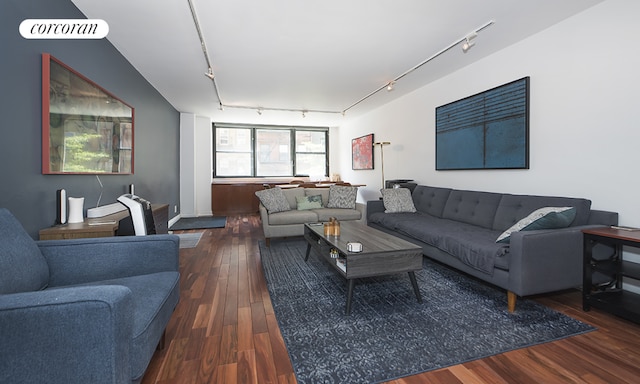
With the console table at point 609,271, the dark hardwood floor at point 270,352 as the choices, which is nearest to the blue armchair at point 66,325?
the dark hardwood floor at point 270,352

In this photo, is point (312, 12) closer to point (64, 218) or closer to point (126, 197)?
point (126, 197)

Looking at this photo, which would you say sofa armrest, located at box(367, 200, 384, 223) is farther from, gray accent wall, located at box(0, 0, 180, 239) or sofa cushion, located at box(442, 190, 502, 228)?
gray accent wall, located at box(0, 0, 180, 239)

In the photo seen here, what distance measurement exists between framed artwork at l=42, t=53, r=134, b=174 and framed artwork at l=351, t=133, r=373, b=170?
15.5 feet

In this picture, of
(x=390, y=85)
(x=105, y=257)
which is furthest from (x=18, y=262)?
(x=390, y=85)

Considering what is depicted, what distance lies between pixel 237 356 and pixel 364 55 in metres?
3.41

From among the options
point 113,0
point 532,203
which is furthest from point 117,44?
point 532,203

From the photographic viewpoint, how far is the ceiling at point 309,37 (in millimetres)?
2547

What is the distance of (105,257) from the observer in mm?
1677

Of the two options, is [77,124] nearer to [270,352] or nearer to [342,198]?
[270,352]

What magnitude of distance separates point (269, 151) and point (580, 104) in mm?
6696

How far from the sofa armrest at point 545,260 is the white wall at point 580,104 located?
0.66 metres

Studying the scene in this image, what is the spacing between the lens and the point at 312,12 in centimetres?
264

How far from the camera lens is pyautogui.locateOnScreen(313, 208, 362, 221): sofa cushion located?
4566mm

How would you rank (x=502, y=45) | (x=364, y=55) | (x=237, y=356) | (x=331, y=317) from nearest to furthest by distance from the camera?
(x=237, y=356) < (x=331, y=317) < (x=502, y=45) < (x=364, y=55)
